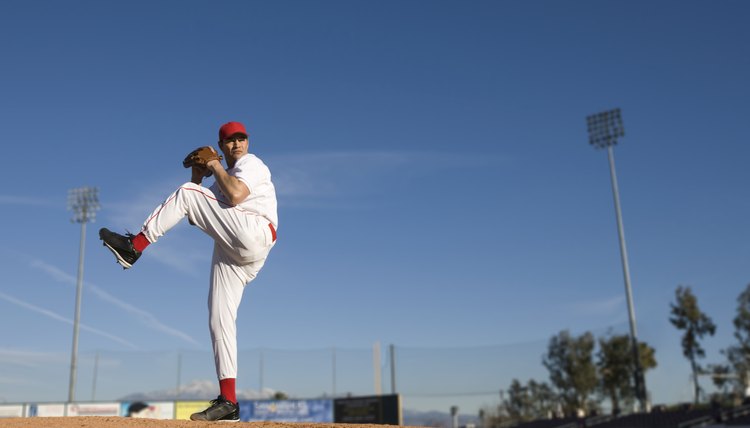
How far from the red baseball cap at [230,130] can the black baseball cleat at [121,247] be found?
3.28 ft

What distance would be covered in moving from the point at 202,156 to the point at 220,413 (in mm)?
1623

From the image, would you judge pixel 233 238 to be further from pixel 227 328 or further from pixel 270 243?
pixel 227 328

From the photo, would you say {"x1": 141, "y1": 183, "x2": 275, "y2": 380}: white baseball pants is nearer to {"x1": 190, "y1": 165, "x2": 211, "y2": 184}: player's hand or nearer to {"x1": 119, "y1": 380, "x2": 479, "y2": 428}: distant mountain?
{"x1": 190, "y1": 165, "x2": 211, "y2": 184}: player's hand

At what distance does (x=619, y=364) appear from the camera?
1695 inches

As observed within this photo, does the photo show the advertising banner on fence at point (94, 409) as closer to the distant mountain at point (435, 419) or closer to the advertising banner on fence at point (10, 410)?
the advertising banner on fence at point (10, 410)

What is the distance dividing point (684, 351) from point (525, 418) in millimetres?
13842

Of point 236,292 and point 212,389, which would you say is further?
point 212,389

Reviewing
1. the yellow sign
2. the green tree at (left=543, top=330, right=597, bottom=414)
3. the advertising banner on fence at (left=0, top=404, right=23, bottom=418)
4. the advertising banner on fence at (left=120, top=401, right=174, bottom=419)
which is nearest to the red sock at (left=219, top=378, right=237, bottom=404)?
the yellow sign

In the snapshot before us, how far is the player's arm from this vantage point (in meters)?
4.13

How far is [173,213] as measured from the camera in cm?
412

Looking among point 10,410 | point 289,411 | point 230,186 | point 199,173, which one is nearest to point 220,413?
point 230,186

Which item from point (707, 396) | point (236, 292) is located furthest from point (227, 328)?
point (707, 396)

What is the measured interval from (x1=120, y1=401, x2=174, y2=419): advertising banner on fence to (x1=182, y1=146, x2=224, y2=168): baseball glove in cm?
2428

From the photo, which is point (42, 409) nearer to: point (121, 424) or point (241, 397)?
point (241, 397)
